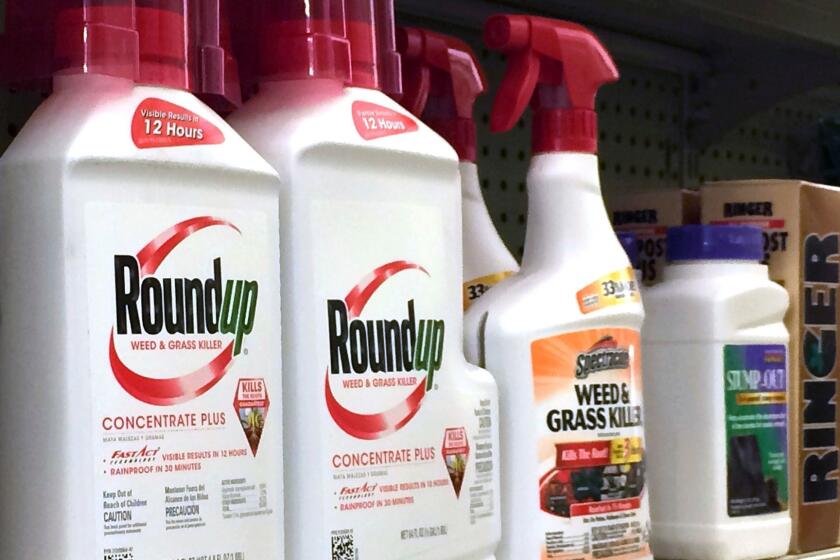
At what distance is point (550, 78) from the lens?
946 millimetres

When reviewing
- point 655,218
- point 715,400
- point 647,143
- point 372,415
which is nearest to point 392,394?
point 372,415

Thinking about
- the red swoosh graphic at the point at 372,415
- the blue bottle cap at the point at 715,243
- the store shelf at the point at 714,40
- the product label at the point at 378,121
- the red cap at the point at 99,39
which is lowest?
the red swoosh graphic at the point at 372,415

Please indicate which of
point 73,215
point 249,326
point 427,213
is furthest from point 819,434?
point 73,215

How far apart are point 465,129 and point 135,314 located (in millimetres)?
417

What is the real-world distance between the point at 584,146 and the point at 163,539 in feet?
1.50

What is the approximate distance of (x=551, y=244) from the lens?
0.93m

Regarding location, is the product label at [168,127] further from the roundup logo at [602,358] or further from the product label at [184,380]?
the roundup logo at [602,358]

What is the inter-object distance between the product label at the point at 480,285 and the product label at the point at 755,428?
0.20 meters

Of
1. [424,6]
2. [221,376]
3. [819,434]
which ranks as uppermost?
[424,6]

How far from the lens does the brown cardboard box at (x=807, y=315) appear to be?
1129 millimetres

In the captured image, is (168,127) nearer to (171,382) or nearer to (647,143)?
(171,382)

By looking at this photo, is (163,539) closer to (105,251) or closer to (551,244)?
(105,251)

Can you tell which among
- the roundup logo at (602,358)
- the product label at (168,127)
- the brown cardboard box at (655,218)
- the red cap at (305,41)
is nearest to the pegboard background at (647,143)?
the brown cardboard box at (655,218)

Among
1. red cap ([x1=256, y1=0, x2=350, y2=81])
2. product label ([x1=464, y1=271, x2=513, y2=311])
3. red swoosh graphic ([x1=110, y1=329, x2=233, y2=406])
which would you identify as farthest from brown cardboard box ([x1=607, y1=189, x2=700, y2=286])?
red swoosh graphic ([x1=110, y1=329, x2=233, y2=406])
